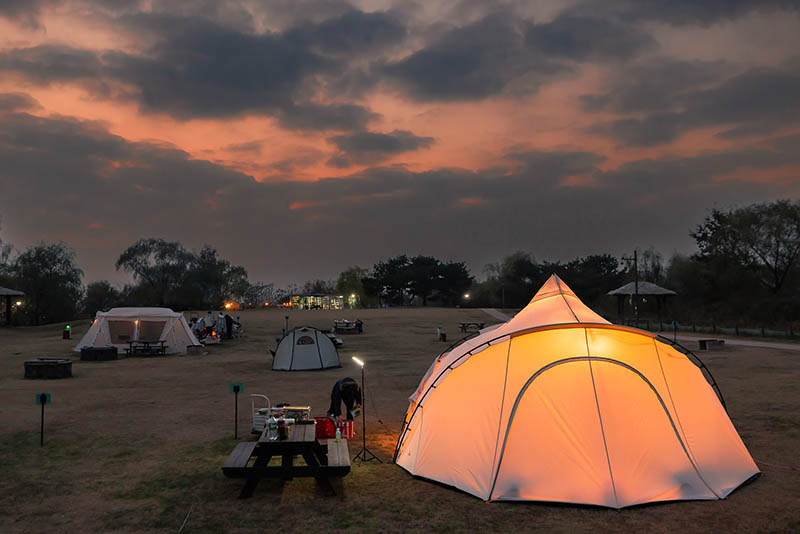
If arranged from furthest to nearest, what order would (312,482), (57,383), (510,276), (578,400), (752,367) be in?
(510,276), (752,367), (57,383), (312,482), (578,400)

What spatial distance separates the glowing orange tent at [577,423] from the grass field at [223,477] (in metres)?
0.31

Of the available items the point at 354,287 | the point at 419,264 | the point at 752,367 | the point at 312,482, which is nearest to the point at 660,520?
the point at 312,482

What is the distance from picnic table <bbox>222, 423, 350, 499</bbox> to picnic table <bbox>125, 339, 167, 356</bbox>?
21.9 meters

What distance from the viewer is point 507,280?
91.6 meters

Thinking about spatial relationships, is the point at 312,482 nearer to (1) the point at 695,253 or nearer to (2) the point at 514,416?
(2) the point at 514,416

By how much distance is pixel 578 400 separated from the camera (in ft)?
27.5

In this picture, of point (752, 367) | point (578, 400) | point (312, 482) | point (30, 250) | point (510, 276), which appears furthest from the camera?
point (510, 276)

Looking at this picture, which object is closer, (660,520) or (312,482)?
(660,520)

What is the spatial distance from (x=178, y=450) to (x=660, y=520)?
8404 mm

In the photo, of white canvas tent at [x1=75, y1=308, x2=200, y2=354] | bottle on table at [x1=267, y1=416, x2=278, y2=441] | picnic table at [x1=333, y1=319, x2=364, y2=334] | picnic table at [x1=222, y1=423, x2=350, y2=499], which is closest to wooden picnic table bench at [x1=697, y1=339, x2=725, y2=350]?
picnic table at [x1=333, y1=319, x2=364, y2=334]

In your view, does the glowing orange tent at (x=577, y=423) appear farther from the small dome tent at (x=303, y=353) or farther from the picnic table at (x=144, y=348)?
the picnic table at (x=144, y=348)

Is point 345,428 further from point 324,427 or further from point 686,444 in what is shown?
point 686,444

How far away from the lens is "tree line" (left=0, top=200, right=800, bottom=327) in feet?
191

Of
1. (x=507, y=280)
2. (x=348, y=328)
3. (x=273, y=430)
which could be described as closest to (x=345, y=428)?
(x=273, y=430)
